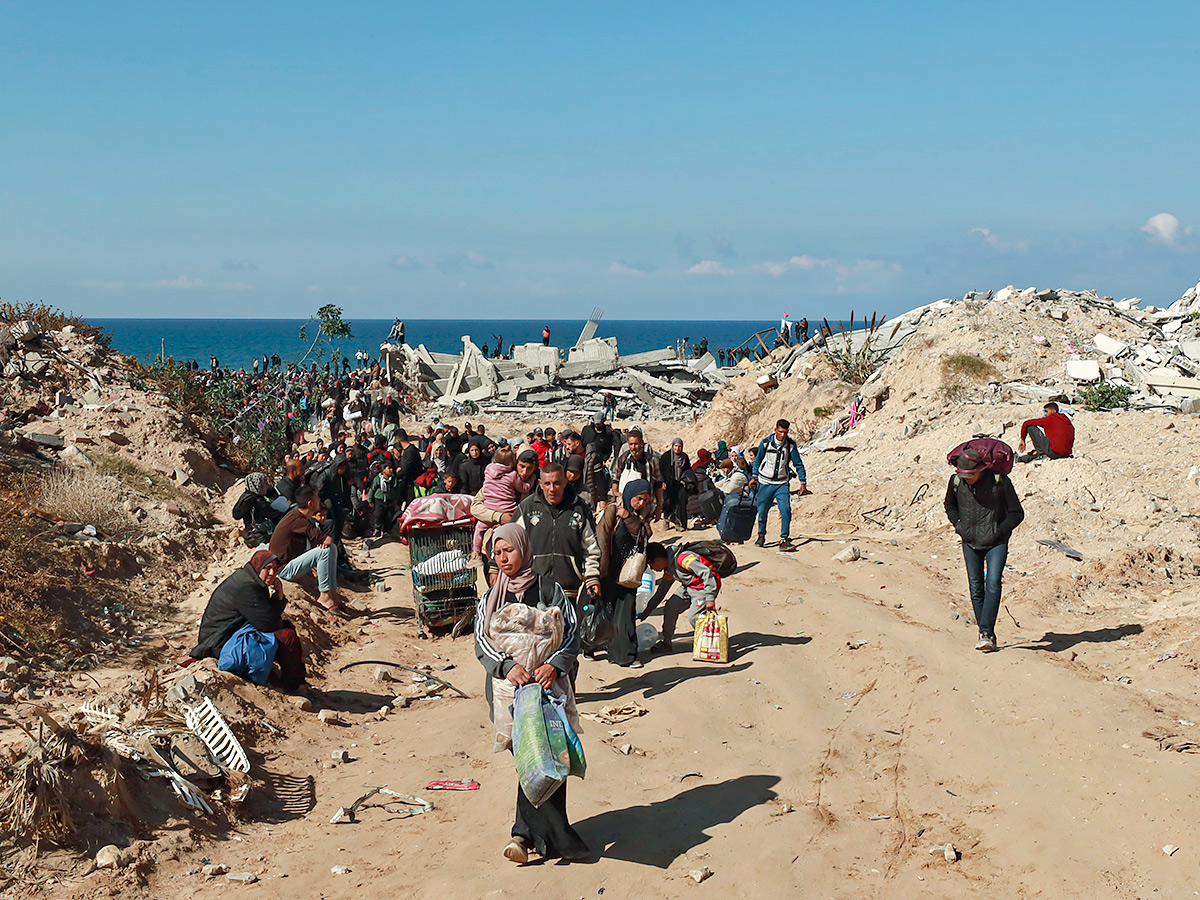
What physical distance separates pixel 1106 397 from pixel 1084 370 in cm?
129

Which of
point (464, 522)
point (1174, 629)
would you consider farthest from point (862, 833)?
point (464, 522)

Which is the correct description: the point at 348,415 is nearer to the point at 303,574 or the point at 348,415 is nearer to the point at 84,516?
the point at 84,516

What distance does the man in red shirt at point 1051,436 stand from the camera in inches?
498

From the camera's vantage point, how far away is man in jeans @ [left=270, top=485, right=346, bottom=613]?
9.31 meters

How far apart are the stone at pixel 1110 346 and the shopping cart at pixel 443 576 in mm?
13892

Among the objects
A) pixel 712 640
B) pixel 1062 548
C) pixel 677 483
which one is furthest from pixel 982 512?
pixel 677 483

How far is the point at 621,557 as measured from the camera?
24.8 ft

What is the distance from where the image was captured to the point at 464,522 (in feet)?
30.8

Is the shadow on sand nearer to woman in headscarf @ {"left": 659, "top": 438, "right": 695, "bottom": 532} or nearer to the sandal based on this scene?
the sandal

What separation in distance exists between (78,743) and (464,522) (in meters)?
4.73

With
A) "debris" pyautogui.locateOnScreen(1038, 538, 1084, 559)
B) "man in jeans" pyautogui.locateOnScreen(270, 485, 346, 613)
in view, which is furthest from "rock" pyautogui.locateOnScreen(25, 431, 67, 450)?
"debris" pyautogui.locateOnScreen(1038, 538, 1084, 559)

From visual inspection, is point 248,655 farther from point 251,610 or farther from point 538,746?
point 538,746

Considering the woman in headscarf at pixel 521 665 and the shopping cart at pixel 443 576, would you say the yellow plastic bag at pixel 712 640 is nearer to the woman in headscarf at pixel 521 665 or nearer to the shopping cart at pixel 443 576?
the shopping cart at pixel 443 576

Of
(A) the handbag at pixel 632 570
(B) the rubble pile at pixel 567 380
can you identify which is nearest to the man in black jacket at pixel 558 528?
(A) the handbag at pixel 632 570
